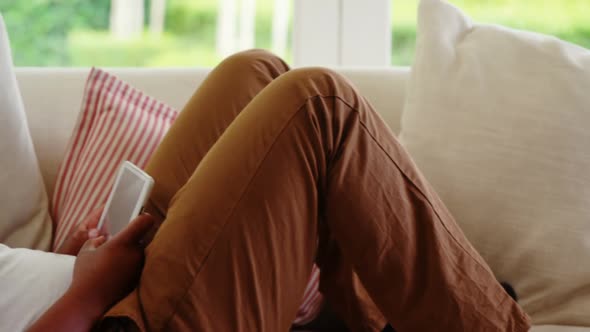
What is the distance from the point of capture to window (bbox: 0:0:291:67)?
2.27 m

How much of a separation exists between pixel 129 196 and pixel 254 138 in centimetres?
27

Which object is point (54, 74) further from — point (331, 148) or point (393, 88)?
point (331, 148)

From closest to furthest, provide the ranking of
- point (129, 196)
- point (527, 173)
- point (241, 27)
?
point (129, 196) < point (527, 173) < point (241, 27)

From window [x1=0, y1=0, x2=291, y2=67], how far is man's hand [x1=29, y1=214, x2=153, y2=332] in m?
1.26

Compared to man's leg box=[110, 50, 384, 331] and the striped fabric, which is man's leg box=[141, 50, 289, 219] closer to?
man's leg box=[110, 50, 384, 331]

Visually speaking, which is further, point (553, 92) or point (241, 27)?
point (241, 27)

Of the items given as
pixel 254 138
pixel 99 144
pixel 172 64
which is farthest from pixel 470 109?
pixel 172 64

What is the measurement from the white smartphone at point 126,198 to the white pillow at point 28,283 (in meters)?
0.11

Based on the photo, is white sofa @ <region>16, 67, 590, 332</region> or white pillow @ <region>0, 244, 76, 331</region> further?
white sofa @ <region>16, 67, 590, 332</region>

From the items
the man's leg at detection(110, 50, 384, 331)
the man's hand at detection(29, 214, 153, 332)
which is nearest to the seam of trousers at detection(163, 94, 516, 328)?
the man's hand at detection(29, 214, 153, 332)

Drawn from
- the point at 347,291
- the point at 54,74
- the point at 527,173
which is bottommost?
the point at 347,291

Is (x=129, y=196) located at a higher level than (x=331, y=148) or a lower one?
lower

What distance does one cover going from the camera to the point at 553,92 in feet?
4.82

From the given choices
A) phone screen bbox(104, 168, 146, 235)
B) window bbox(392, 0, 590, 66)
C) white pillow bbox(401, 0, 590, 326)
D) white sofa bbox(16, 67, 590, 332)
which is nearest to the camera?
phone screen bbox(104, 168, 146, 235)
